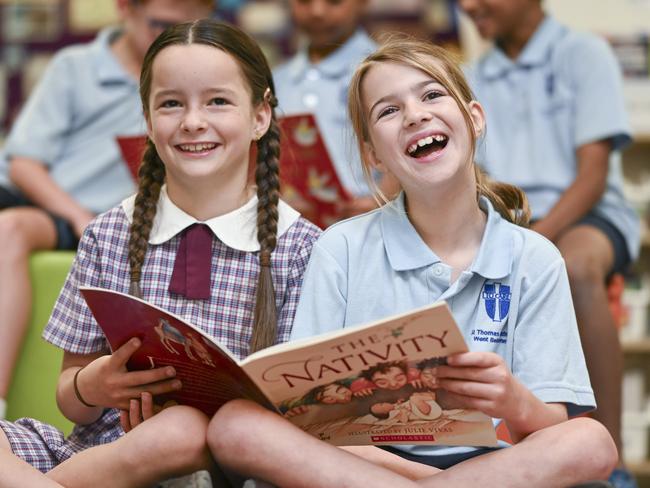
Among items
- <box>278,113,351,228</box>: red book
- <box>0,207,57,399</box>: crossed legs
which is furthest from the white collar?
<box>0,207,57,399</box>: crossed legs

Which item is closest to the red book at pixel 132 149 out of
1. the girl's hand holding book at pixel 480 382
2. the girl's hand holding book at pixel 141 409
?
the girl's hand holding book at pixel 141 409

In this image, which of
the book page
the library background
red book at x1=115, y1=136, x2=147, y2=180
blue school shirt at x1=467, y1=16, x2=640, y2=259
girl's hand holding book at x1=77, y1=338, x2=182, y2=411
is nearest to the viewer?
the book page

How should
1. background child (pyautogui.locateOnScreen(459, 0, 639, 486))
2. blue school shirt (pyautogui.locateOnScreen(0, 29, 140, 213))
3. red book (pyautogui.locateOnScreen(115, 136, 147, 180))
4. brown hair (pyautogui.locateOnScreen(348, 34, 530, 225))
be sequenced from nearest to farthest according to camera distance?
brown hair (pyautogui.locateOnScreen(348, 34, 530, 225))
red book (pyautogui.locateOnScreen(115, 136, 147, 180))
background child (pyautogui.locateOnScreen(459, 0, 639, 486))
blue school shirt (pyautogui.locateOnScreen(0, 29, 140, 213))

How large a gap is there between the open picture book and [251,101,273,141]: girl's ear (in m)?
0.39

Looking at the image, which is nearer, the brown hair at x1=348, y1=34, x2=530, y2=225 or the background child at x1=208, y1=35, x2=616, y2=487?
the background child at x1=208, y1=35, x2=616, y2=487

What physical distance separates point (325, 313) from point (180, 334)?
236 mm

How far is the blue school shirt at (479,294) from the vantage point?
1.20 metres

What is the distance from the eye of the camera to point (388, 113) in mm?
1296

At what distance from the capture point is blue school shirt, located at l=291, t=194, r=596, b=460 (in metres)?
1.20

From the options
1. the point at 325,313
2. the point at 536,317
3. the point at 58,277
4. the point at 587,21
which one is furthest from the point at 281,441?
the point at 587,21

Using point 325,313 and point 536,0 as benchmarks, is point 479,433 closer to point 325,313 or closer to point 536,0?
point 325,313

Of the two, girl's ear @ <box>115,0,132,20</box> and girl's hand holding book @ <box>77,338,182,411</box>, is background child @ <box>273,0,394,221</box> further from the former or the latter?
girl's hand holding book @ <box>77,338,182,411</box>

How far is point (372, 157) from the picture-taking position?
1371 millimetres

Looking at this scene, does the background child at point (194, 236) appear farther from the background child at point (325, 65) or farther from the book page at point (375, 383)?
the background child at point (325, 65)
